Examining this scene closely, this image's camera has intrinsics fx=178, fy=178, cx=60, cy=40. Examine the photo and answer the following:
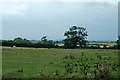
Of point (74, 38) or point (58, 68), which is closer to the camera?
point (58, 68)

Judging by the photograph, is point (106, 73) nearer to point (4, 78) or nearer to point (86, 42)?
point (4, 78)

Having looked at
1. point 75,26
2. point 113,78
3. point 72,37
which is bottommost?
point 113,78

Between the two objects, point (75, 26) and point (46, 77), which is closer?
point (46, 77)

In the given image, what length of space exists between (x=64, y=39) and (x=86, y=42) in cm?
787

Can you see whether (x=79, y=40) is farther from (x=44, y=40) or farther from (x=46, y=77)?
(x=46, y=77)

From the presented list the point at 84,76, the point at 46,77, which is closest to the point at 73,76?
the point at 84,76

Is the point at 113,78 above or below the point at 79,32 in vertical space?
below

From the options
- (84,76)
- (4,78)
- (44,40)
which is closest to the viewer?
(4,78)

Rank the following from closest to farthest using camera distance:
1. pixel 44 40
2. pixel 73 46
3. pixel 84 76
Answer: pixel 84 76
pixel 73 46
pixel 44 40

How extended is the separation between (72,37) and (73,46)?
316 centimetres

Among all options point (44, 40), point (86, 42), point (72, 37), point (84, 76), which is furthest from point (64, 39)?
point (84, 76)

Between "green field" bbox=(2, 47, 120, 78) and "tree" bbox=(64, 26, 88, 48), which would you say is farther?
"tree" bbox=(64, 26, 88, 48)

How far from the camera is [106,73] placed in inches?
338

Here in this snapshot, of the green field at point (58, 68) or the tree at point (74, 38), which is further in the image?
the tree at point (74, 38)
